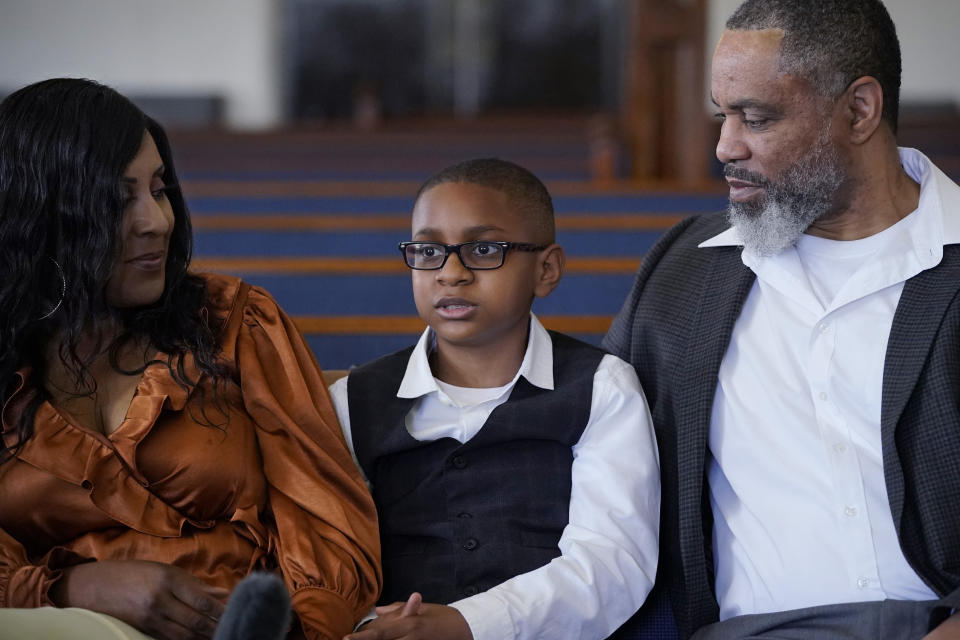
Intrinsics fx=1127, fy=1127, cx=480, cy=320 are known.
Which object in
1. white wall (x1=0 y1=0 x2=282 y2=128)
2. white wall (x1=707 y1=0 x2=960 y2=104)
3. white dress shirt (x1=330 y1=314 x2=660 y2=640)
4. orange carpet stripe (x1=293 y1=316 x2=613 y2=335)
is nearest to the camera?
white dress shirt (x1=330 y1=314 x2=660 y2=640)

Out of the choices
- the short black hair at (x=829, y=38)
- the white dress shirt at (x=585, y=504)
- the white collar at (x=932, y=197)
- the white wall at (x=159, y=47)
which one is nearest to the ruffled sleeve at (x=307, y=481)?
the white dress shirt at (x=585, y=504)

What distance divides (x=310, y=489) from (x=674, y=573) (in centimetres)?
54

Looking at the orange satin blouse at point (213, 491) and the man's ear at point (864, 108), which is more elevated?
the man's ear at point (864, 108)

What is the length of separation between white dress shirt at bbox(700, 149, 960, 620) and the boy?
122 millimetres

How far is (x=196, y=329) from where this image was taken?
1.55 meters

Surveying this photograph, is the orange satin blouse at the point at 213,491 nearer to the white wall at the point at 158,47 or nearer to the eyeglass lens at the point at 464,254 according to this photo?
the eyeglass lens at the point at 464,254

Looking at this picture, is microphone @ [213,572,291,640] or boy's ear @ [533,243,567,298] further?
boy's ear @ [533,243,567,298]

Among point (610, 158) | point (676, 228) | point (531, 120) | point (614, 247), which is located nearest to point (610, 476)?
point (676, 228)

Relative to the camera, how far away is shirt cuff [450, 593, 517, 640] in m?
1.42

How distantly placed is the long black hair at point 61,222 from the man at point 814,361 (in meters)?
0.70

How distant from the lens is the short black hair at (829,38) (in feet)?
5.11

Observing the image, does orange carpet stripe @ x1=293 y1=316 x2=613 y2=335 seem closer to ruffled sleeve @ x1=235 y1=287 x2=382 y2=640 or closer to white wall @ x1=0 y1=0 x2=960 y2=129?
ruffled sleeve @ x1=235 y1=287 x2=382 y2=640

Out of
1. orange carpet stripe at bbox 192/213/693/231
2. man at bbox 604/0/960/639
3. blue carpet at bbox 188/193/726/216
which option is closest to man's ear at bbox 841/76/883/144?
man at bbox 604/0/960/639

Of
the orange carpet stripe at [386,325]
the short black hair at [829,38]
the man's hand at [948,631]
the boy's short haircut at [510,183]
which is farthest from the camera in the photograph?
the orange carpet stripe at [386,325]
